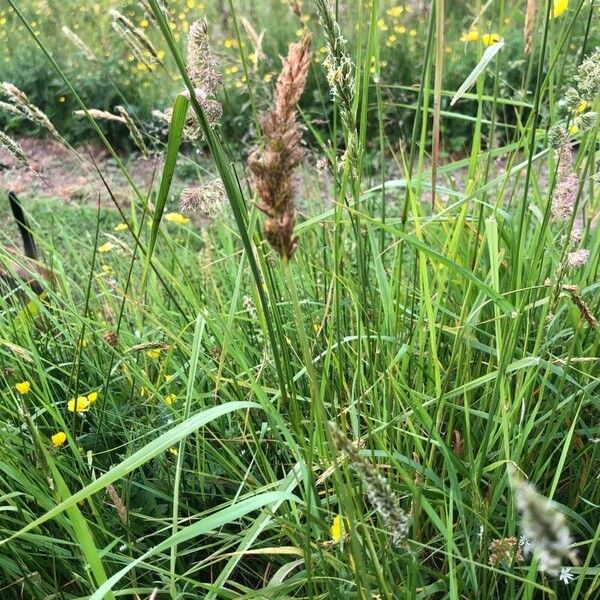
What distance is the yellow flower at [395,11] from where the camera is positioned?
4.57 meters

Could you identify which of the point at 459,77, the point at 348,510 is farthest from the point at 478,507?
the point at 459,77

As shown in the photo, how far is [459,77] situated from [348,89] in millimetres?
3813

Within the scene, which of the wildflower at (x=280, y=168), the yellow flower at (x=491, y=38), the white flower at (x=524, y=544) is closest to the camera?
the wildflower at (x=280, y=168)

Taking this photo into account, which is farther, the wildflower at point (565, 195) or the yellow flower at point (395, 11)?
the yellow flower at point (395, 11)

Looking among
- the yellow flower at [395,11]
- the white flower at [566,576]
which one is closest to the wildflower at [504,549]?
the white flower at [566,576]

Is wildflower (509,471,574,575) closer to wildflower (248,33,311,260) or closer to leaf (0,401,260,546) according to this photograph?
wildflower (248,33,311,260)

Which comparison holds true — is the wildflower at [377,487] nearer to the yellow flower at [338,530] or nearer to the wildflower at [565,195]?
the yellow flower at [338,530]

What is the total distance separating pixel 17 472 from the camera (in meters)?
0.93

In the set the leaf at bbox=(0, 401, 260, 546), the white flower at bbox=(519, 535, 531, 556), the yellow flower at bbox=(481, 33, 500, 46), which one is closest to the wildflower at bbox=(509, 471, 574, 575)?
the leaf at bbox=(0, 401, 260, 546)

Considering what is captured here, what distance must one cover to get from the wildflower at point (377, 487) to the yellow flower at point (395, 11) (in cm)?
462

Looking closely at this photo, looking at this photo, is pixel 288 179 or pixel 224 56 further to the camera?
pixel 224 56

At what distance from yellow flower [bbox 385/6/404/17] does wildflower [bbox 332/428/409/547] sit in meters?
4.62

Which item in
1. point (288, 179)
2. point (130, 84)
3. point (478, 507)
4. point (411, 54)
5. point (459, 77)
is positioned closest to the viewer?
point (288, 179)

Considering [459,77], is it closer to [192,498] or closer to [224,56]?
[224,56]
